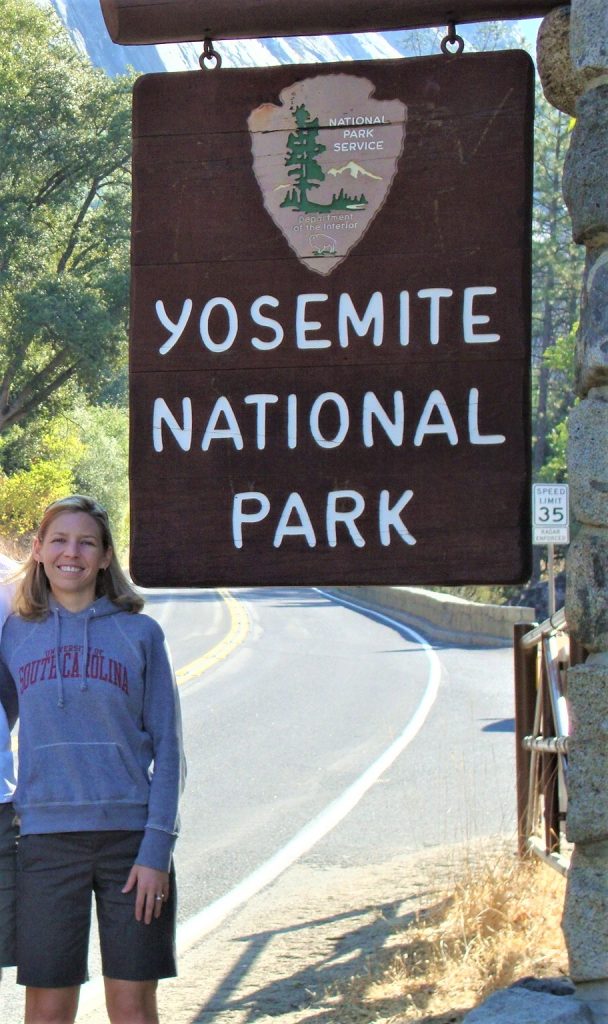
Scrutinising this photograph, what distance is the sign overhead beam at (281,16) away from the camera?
9.83ft

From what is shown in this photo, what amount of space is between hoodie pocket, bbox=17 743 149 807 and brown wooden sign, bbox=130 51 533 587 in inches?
16.3

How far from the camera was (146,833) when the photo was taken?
2.87 metres

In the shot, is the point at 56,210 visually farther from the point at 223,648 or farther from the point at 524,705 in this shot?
the point at 524,705

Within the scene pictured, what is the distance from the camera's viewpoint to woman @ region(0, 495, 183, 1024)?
288cm

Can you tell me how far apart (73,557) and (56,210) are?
34031mm

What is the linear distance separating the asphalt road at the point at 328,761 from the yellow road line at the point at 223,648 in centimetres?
11

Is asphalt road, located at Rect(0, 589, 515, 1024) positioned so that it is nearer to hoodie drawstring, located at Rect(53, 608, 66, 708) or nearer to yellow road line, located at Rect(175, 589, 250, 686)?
yellow road line, located at Rect(175, 589, 250, 686)

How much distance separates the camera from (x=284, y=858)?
7215 millimetres

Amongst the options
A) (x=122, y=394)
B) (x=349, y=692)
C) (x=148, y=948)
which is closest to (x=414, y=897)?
(x=148, y=948)

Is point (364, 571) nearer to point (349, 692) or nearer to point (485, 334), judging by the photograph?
point (485, 334)

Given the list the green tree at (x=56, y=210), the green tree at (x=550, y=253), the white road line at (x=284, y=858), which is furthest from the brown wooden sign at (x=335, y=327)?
the green tree at (x=550, y=253)

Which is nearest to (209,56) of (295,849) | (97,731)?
(97,731)

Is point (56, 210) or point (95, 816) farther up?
point (56, 210)

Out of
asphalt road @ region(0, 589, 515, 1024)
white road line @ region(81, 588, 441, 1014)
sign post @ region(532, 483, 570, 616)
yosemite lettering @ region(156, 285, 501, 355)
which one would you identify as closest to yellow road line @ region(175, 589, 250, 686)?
asphalt road @ region(0, 589, 515, 1024)
